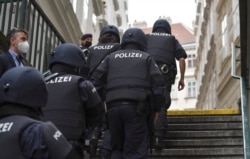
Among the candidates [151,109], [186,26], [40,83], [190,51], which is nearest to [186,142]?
[151,109]

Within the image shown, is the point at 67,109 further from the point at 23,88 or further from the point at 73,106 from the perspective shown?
the point at 23,88

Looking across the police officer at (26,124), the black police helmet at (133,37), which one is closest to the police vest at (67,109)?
the police officer at (26,124)

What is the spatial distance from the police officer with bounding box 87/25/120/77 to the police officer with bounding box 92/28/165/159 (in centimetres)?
119

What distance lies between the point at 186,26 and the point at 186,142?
51.4 meters

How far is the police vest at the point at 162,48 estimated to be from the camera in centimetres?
705

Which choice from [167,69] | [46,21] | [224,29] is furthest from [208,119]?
[224,29]

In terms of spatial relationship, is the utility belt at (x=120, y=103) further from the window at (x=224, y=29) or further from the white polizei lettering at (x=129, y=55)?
the window at (x=224, y=29)

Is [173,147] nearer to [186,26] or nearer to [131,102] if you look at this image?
[131,102]

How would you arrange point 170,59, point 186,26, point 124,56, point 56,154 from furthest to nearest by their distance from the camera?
point 186,26
point 170,59
point 124,56
point 56,154

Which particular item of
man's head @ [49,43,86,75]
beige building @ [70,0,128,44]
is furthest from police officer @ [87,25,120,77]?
beige building @ [70,0,128,44]

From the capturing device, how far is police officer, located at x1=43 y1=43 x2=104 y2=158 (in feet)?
13.2

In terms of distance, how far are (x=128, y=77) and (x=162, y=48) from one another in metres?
1.97

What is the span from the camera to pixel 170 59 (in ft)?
23.2

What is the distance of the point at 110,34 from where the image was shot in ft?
22.1
